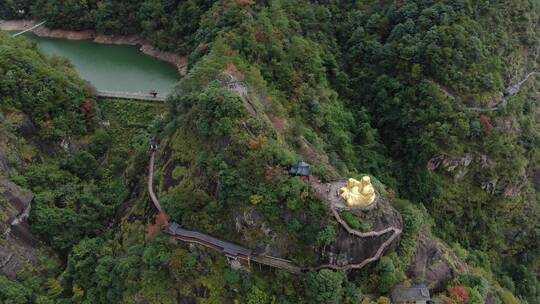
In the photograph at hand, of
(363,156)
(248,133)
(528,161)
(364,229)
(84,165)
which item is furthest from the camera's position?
(528,161)

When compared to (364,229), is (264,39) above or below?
above

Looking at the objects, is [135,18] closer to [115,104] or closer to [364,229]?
[115,104]

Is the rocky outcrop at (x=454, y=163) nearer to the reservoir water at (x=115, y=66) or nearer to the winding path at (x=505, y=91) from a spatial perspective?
the winding path at (x=505, y=91)

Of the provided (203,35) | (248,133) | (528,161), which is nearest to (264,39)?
(203,35)

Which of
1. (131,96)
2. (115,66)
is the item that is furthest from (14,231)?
(115,66)

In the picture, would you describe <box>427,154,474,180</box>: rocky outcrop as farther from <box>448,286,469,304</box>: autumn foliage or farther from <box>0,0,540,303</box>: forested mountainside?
<box>448,286,469,304</box>: autumn foliage

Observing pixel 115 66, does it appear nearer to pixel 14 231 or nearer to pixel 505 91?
pixel 14 231

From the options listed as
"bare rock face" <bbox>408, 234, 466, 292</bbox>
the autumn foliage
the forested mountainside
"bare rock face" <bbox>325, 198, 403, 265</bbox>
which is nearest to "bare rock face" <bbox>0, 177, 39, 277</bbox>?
the forested mountainside
